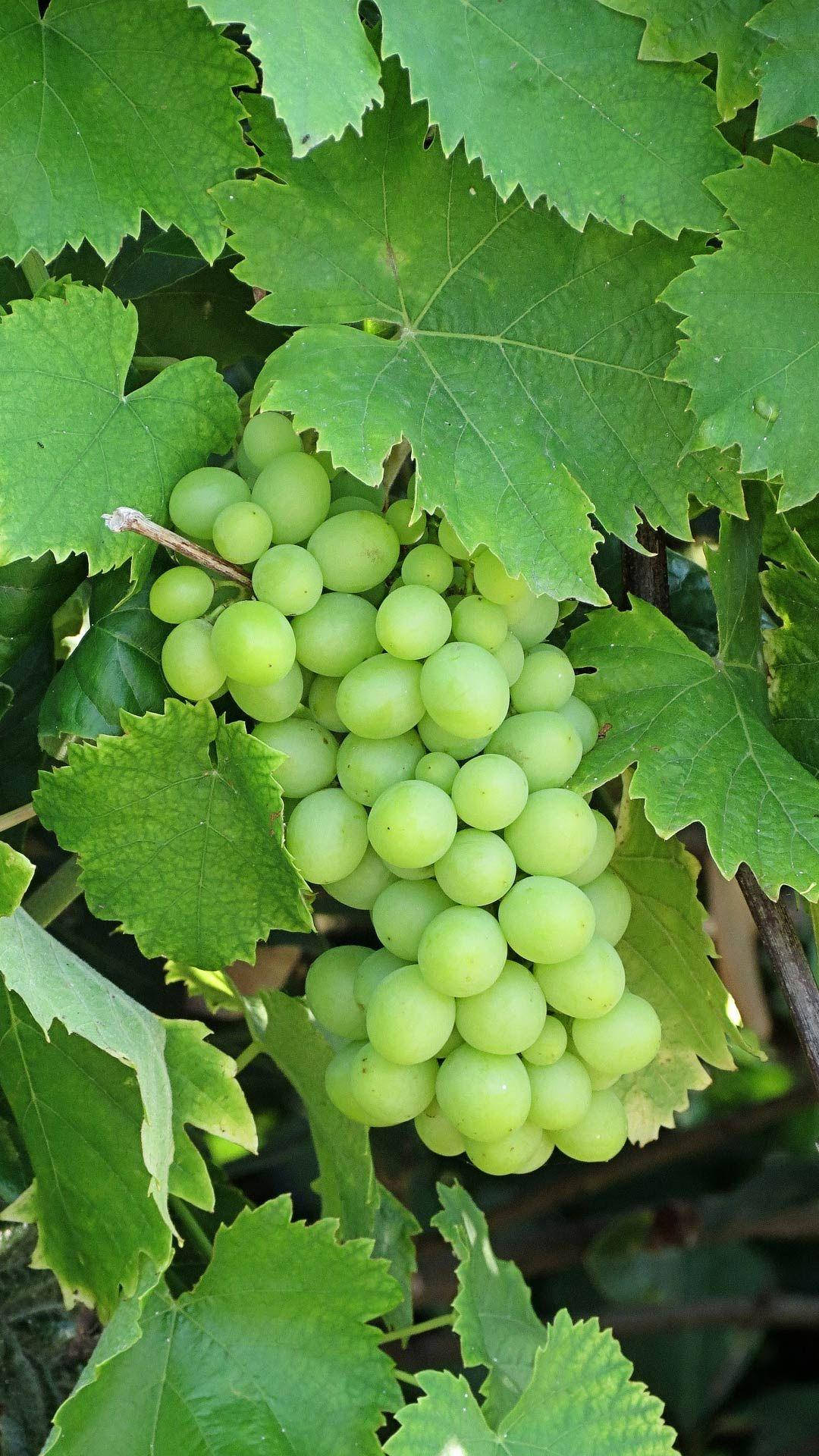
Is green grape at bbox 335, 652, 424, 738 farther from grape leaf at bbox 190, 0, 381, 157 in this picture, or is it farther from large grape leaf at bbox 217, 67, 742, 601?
grape leaf at bbox 190, 0, 381, 157

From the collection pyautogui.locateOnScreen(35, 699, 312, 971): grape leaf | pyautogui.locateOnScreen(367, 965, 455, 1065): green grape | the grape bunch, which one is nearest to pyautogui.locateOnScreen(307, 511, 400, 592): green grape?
the grape bunch

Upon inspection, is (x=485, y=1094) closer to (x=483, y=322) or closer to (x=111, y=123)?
(x=483, y=322)

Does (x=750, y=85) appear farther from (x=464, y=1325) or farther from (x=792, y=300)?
(x=464, y=1325)

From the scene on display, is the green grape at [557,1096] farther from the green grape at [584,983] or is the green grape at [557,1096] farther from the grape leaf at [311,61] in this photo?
the grape leaf at [311,61]

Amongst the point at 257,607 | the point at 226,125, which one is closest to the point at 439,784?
the point at 257,607

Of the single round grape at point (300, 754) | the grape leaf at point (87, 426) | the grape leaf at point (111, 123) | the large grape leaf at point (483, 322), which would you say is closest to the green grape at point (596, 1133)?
the single round grape at point (300, 754)
